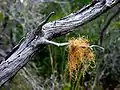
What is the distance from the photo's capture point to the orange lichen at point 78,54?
175cm

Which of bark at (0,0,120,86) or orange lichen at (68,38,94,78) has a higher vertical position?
bark at (0,0,120,86)

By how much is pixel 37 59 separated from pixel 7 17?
973mm

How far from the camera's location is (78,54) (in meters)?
1.78

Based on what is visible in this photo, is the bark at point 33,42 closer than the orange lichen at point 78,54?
Yes

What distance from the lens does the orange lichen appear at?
1746 millimetres

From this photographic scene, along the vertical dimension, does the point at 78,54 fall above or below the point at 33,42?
below

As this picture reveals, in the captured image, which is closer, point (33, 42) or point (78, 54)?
point (33, 42)

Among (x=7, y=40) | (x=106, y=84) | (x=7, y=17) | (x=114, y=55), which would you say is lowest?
(x=106, y=84)

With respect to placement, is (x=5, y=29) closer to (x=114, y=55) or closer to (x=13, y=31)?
(x=13, y=31)

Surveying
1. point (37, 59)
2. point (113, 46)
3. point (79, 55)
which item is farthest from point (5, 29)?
point (79, 55)

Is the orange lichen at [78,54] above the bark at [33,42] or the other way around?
the other way around

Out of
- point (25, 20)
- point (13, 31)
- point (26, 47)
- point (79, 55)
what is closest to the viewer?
point (26, 47)

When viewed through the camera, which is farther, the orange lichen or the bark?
the orange lichen

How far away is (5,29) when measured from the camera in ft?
12.4
